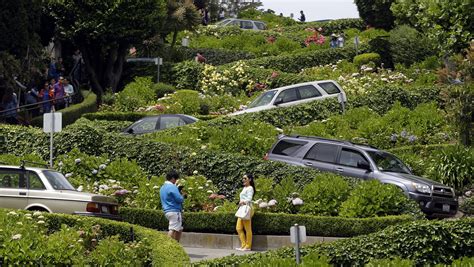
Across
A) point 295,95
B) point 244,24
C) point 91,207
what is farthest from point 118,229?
point 244,24

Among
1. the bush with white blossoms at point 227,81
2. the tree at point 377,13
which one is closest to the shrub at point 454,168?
the bush with white blossoms at point 227,81

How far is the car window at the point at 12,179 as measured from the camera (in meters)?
21.7

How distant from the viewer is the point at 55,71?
43531mm

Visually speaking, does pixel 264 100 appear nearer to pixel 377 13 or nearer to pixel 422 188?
pixel 422 188

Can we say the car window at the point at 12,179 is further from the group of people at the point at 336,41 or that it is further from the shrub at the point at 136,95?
the group of people at the point at 336,41

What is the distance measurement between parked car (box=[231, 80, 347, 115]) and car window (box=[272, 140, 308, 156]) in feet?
26.4

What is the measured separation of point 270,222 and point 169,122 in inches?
423

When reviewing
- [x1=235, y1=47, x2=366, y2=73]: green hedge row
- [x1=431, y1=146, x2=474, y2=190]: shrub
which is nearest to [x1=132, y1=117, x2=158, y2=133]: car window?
[x1=431, y1=146, x2=474, y2=190]: shrub

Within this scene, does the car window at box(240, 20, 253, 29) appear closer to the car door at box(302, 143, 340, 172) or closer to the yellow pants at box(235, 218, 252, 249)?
the car door at box(302, 143, 340, 172)

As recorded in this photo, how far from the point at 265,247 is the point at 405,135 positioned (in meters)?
11.2

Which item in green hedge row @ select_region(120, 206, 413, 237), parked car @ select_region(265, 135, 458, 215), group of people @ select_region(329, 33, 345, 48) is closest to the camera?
green hedge row @ select_region(120, 206, 413, 237)

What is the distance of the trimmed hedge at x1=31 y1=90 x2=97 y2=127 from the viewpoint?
36812 millimetres

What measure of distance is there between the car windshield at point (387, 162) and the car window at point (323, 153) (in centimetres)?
78

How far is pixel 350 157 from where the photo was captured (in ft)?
86.5
